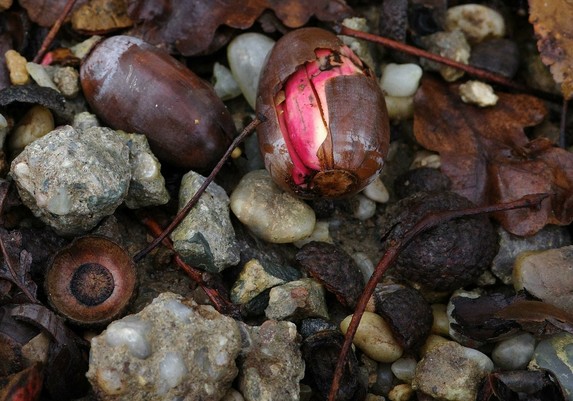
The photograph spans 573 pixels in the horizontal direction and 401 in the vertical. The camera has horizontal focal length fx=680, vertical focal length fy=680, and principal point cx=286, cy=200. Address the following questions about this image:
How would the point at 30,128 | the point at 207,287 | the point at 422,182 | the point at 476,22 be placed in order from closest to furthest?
the point at 207,287, the point at 30,128, the point at 422,182, the point at 476,22

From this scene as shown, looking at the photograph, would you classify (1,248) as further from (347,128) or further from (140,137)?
(347,128)

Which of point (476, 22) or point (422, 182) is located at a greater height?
point (476, 22)

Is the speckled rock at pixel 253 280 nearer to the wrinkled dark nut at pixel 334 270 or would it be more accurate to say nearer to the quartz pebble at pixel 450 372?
the wrinkled dark nut at pixel 334 270

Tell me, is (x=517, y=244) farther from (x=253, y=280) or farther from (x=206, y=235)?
(x=206, y=235)

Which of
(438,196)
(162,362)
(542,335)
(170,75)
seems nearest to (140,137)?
(170,75)

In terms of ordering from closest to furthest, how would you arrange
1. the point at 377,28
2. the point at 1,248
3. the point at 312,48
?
1. the point at 1,248
2. the point at 312,48
3. the point at 377,28

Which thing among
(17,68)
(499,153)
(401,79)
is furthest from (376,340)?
(17,68)
